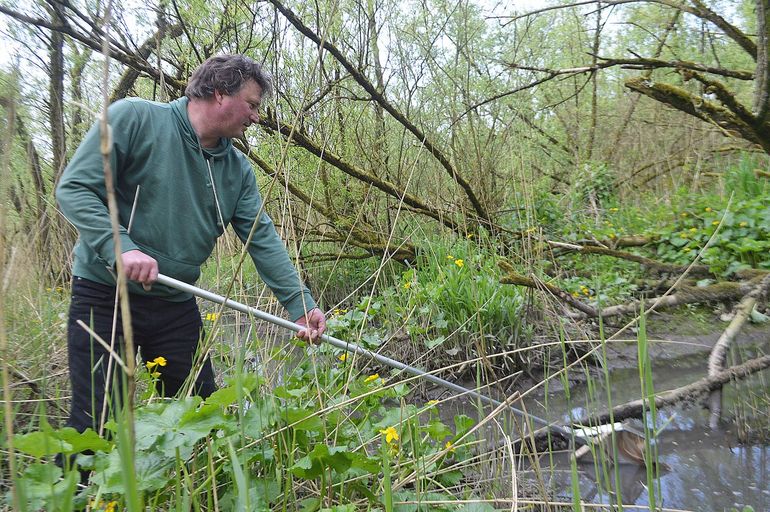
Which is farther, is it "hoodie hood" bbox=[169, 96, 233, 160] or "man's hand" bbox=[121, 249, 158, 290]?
"hoodie hood" bbox=[169, 96, 233, 160]

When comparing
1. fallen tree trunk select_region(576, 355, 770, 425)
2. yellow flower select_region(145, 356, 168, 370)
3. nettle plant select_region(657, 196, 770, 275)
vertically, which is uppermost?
nettle plant select_region(657, 196, 770, 275)

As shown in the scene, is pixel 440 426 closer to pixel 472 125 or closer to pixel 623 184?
pixel 472 125

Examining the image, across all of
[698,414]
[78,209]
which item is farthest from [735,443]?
[78,209]

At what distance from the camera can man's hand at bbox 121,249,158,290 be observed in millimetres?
1839

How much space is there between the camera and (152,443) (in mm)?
1206

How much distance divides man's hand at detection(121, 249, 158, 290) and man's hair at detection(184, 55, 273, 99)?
805 millimetres

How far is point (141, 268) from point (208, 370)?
2.13ft

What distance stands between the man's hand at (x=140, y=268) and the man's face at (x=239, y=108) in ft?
2.42

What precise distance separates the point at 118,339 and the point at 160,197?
582 millimetres

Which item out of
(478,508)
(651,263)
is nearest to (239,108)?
(478,508)

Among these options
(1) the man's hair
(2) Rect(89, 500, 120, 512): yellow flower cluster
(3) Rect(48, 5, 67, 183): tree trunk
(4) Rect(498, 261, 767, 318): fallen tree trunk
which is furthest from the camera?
(3) Rect(48, 5, 67, 183): tree trunk

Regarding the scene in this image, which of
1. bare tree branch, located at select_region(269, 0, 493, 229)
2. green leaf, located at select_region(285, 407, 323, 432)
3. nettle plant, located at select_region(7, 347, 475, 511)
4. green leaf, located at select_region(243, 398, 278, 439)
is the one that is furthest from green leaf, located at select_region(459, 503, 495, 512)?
bare tree branch, located at select_region(269, 0, 493, 229)

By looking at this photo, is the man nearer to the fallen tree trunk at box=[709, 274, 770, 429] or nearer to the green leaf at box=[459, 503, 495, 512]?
the green leaf at box=[459, 503, 495, 512]

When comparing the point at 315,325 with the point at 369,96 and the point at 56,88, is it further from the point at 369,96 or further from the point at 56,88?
the point at 56,88
